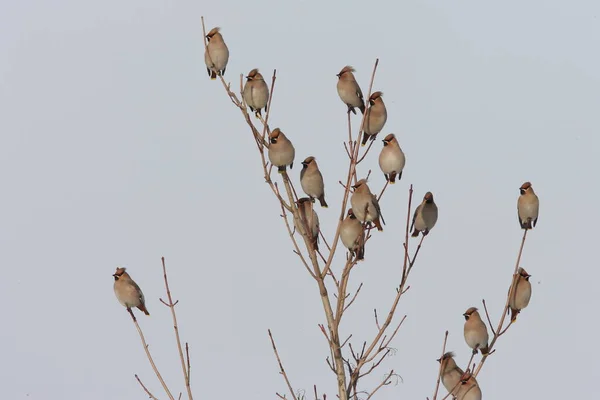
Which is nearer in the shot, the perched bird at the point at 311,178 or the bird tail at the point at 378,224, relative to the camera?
the bird tail at the point at 378,224

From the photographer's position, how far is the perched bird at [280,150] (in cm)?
361

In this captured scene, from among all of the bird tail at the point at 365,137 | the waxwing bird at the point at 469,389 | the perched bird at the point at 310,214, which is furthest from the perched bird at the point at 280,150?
the waxwing bird at the point at 469,389

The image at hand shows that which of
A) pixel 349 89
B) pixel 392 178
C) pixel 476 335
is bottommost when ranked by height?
pixel 476 335

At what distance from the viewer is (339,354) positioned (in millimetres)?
3258

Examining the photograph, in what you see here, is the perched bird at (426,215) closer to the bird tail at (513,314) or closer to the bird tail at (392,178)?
the bird tail at (392,178)

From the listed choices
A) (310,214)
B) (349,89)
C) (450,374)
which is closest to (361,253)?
(310,214)

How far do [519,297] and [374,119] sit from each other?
0.77 meters

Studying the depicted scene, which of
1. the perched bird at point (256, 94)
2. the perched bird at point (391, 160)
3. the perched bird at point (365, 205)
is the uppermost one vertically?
the perched bird at point (256, 94)

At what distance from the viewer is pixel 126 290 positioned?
3607 mm

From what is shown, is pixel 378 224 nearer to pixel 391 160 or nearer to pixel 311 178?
pixel 391 160

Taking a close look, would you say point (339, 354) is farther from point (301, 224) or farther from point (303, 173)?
point (303, 173)

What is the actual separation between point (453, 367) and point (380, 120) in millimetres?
944

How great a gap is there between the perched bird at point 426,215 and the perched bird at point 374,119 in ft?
0.93

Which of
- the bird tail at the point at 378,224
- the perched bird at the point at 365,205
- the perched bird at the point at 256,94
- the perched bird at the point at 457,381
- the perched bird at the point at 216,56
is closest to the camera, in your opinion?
the perched bird at the point at 365,205
